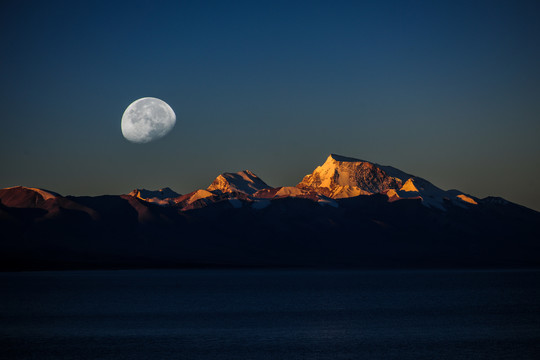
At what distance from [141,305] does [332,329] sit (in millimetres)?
35118

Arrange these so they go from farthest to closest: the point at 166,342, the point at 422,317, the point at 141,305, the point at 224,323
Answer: the point at 141,305, the point at 422,317, the point at 224,323, the point at 166,342

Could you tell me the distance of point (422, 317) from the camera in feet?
247

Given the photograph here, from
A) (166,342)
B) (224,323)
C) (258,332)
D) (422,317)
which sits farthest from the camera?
(422,317)

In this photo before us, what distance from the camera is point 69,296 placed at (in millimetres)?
110312

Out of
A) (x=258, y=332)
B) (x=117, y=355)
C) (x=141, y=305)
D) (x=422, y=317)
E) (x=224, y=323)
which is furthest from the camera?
(x=141, y=305)

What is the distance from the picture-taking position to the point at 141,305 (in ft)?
299

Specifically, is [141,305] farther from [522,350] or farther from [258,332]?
[522,350]

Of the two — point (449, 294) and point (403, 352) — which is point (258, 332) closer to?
point (403, 352)

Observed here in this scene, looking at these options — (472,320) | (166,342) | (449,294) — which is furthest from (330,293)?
(166,342)

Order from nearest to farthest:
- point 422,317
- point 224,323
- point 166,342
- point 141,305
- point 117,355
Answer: point 117,355, point 166,342, point 224,323, point 422,317, point 141,305

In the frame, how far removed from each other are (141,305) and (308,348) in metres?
42.9

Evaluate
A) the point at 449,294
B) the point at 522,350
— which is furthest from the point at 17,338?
the point at 449,294

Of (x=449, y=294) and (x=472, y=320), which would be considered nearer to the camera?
(x=472, y=320)

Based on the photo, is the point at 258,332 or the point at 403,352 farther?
the point at 258,332
